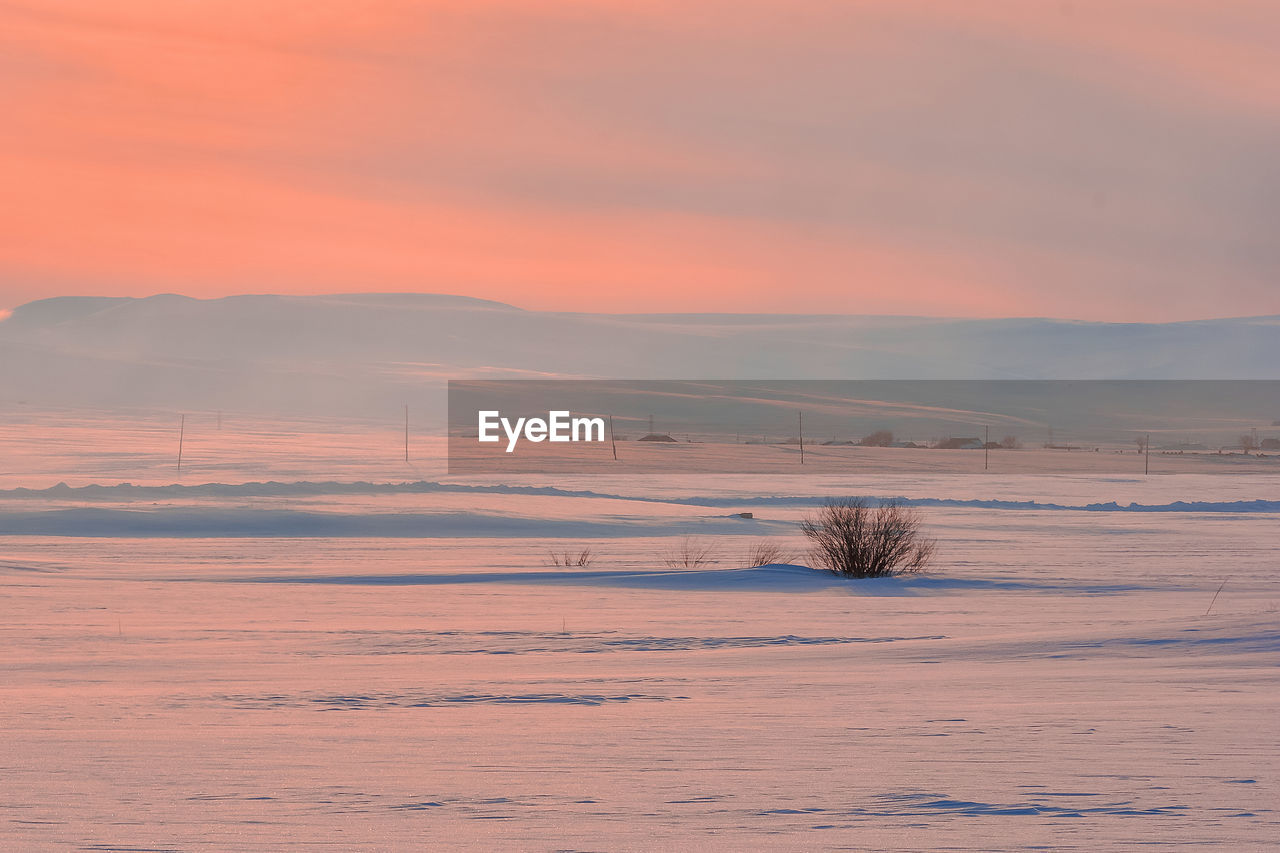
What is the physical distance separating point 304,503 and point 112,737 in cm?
3329

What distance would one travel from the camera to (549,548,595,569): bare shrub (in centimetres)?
2611

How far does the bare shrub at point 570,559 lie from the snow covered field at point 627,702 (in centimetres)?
75

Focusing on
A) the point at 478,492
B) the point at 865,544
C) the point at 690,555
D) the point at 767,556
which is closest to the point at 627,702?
the point at 865,544

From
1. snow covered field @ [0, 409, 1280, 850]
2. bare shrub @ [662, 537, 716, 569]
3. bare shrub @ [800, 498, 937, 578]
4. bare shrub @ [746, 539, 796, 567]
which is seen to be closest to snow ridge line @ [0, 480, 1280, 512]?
bare shrub @ [662, 537, 716, 569]

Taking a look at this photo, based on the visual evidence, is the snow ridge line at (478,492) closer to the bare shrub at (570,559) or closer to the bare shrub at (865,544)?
the bare shrub at (570,559)

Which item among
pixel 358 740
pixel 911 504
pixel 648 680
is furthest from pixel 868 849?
pixel 911 504

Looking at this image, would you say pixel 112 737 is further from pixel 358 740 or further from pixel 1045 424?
pixel 1045 424

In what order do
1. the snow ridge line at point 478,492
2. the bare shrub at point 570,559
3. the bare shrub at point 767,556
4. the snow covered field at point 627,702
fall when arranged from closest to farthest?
the snow covered field at point 627,702 < the bare shrub at point 570,559 < the bare shrub at point 767,556 < the snow ridge line at point 478,492

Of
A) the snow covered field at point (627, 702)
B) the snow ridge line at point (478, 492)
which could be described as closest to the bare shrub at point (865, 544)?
the snow covered field at point (627, 702)

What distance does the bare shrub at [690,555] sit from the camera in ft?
88.6

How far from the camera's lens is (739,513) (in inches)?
1719
